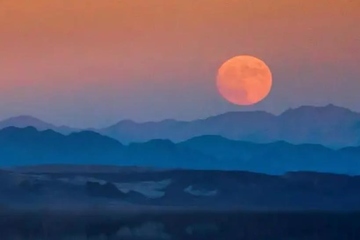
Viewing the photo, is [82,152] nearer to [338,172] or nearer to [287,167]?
[287,167]

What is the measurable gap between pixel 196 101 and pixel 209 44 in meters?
0.14

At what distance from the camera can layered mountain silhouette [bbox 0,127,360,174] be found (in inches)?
52.5

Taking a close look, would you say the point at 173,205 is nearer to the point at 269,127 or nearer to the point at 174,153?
the point at 174,153

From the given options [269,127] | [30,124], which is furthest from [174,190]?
[30,124]

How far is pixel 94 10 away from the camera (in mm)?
1377

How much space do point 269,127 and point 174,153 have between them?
230 mm

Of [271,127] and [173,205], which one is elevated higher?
[271,127]

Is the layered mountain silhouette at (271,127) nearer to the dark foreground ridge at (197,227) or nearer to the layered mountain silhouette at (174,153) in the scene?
the layered mountain silhouette at (174,153)

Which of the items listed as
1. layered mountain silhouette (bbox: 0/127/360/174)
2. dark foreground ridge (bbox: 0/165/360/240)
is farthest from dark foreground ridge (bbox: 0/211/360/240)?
layered mountain silhouette (bbox: 0/127/360/174)

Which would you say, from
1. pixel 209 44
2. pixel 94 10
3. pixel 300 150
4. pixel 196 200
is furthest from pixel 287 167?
pixel 94 10

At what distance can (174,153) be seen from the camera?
1.34 metres

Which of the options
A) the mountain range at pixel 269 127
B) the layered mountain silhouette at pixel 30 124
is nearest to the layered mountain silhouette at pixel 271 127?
the mountain range at pixel 269 127

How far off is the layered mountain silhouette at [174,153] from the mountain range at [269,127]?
0.04 feet

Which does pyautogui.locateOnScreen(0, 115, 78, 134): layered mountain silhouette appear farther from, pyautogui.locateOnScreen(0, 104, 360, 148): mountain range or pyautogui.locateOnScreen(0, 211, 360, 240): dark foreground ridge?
pyautogui.locateOnScreen(0, 211, 360, 240): dark foreground ridge
